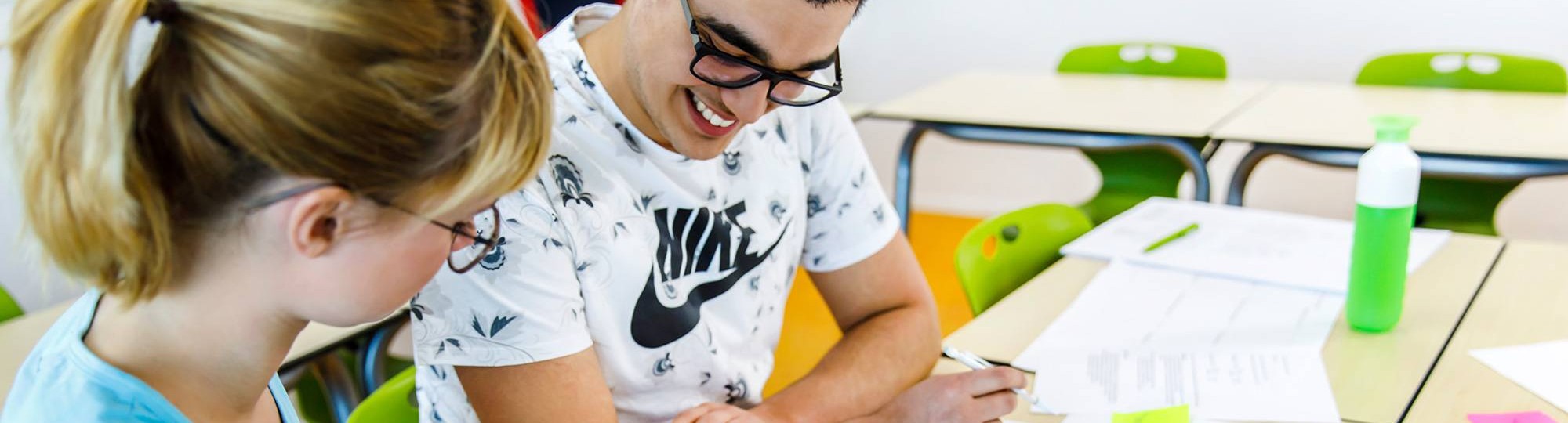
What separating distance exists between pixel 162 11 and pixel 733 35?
51 centimetres

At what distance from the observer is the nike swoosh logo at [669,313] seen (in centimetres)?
124

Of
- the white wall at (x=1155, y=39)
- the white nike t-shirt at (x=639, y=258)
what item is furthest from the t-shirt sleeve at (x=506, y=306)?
the white wall at (x=1155, y=39)

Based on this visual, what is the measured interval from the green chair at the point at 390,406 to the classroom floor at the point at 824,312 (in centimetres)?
160

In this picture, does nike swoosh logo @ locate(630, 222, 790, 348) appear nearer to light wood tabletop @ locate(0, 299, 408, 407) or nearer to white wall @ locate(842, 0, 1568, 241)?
light wood tabletop @ locate(0, 299, 408, 407)

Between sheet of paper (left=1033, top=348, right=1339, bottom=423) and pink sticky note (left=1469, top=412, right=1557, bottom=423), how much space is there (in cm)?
12

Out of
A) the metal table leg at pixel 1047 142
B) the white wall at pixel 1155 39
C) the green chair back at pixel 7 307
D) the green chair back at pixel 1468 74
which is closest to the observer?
the green chair back at pixel 7 307

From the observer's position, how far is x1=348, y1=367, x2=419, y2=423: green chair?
3.97 feet

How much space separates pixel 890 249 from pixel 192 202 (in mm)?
894

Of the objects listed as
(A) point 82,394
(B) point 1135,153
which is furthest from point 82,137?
(B) point 1135,153

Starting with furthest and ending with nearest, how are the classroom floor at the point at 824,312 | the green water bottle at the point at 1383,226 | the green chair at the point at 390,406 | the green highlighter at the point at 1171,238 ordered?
1. the classroom floor at the point at 824,312
2. the green highlighter at the point at 1171,238
3. the green water bottle at the point at 1383,226
4. the green chair at the point at 390,406

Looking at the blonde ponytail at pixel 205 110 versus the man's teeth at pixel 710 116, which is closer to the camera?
the blonde ponytail at pixel 205 110

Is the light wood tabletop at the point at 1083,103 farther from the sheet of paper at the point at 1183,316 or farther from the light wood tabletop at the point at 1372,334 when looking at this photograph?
the sheet of paper at the point at 1183,316

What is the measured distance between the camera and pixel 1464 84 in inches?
118

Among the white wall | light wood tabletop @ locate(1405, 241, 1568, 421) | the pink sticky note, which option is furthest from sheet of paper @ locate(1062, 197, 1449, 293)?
the white wall
